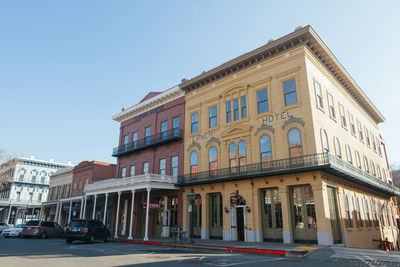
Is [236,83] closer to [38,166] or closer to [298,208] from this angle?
[298,208]

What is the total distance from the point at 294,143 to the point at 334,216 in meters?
5.02

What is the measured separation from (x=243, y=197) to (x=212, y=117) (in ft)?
24.9

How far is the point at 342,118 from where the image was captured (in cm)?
2369

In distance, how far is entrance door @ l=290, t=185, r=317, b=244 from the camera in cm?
1650

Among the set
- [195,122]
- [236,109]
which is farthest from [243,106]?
[195,122]

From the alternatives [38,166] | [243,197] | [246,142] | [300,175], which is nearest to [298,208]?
[300,175]

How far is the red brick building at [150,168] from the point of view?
24256 mm

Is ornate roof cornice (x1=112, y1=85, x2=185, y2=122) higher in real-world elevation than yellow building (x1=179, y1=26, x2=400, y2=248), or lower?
higher

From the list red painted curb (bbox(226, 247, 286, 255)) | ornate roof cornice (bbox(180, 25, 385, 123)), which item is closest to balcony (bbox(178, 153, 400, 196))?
red painted curb (bbox(226, 247, 286, 255))

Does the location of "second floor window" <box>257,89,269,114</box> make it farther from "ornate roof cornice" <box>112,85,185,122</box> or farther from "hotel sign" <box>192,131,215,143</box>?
"ornate roof cornice" <box>112,85,185,122</box>

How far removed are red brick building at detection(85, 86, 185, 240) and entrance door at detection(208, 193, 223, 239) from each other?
10.3ft

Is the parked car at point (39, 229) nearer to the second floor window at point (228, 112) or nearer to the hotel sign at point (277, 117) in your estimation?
the second floor window at point (228, 112)

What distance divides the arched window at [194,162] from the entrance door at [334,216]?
412 inches

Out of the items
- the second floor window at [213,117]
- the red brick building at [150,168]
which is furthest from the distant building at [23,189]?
the second floor window at [213,117]
